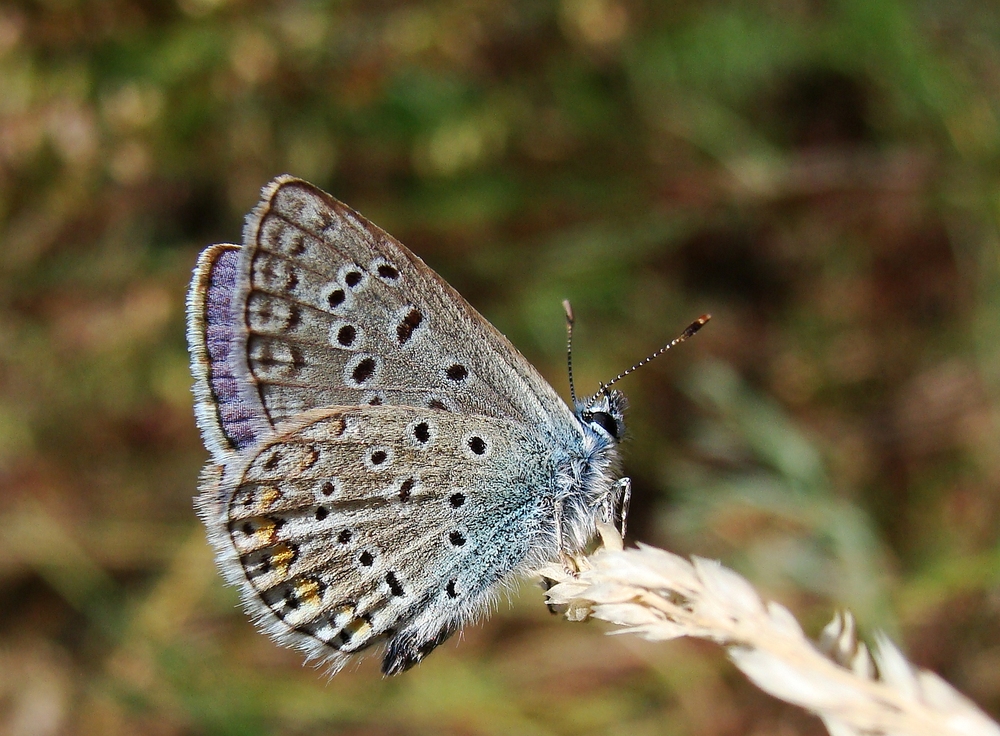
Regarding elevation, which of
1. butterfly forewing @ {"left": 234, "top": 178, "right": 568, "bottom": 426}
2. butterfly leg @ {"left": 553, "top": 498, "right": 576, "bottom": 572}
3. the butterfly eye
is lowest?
butterfly leg @ {"left": 553, "top": 498, "right": 576, "bottom": 572}

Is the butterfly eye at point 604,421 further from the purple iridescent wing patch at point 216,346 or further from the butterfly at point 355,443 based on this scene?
the purple iridescent wing patch at point 216,346

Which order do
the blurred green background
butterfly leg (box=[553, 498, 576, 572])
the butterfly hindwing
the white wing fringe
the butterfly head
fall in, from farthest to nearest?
the blurred green background, the butterfly head, the butterfly hindwing, butterfly leg (box=[553, 498, 576, 572]), the white wing fringe

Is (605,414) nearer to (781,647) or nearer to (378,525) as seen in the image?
(378,525)

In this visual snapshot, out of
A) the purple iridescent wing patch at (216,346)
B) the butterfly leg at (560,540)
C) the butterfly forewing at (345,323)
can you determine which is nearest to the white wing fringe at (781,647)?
the butterfly leg at (560,540)

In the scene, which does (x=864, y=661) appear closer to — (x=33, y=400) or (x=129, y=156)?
(x=129, y=156)

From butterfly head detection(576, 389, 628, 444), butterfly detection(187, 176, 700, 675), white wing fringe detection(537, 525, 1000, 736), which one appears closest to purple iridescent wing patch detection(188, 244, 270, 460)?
butterfly detection(187, 176, 700, 675)

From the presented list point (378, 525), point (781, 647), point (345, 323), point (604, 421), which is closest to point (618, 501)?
point (604, 421)

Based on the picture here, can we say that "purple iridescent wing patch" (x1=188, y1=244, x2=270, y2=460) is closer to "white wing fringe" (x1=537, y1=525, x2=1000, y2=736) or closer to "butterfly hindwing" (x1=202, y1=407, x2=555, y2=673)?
"butterfly hindwing" (x1=202, y1=407, x2=555, y2=673)
